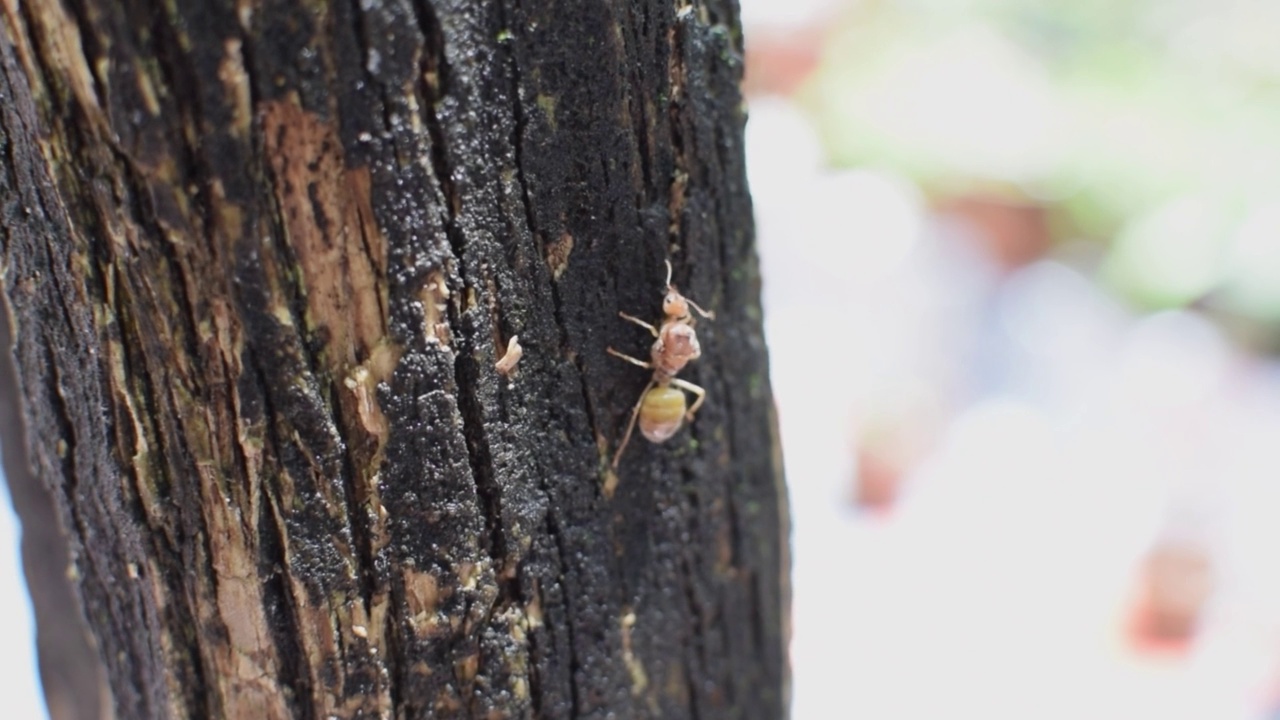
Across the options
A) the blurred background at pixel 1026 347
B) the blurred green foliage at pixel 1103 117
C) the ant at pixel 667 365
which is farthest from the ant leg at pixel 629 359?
the blurred green foliage at pixel 1103 117

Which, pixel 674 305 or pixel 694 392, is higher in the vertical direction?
pixel 674 305

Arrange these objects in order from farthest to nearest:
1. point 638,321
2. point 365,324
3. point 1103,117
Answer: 1. point 1103,117
2. point 638,321
3. point 365,324

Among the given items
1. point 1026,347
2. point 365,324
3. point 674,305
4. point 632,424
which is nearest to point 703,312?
point 674,305

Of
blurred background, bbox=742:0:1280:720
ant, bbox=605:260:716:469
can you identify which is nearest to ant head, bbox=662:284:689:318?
ant, bbox=605:260:716:469

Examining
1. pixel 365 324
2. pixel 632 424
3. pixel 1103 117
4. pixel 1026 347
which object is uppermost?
pixel 1103 117

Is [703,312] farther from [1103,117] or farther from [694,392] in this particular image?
[1103,117]

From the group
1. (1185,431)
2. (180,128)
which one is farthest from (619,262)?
(1185,431)
